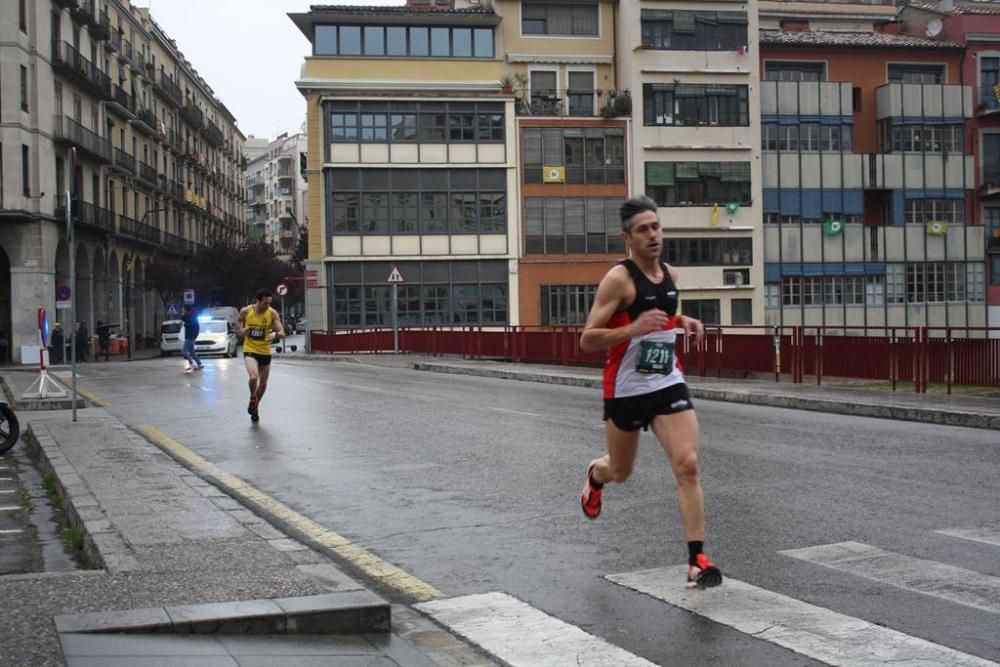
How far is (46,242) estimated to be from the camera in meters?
46.7

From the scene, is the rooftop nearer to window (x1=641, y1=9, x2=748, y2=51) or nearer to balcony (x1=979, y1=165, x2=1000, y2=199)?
window (x1=641, y1=9, x2=748, y2=51)

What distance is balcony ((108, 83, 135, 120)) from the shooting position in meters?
58.3

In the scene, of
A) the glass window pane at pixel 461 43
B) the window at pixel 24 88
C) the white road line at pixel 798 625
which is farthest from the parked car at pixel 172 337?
the white road line at pixel 798 625

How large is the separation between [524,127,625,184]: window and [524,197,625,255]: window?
1.07m

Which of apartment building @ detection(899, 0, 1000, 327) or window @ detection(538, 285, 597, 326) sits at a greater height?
apartment building @ detection(899, 0, 1000, 327)

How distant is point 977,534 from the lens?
661cm

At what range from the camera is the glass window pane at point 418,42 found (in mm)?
50500

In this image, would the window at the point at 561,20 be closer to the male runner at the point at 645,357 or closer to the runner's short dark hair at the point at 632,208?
the runner's short dark hair at the point at 632,208

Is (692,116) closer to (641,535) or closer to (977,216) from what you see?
(977,216)

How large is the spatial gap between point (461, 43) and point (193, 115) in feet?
115

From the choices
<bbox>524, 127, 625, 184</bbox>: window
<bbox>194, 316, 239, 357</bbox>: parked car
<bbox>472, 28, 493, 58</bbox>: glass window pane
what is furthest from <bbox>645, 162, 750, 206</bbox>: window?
<bbox>194, 316, 239, 357</bbox>: parked car

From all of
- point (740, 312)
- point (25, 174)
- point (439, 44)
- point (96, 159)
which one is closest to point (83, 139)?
point (96, 159)

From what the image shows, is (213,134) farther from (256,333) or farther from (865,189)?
(256,333)

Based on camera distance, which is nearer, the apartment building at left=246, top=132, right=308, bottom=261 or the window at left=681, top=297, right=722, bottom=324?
Answer: the window at left=681, top=297, right=722, bottom=324
